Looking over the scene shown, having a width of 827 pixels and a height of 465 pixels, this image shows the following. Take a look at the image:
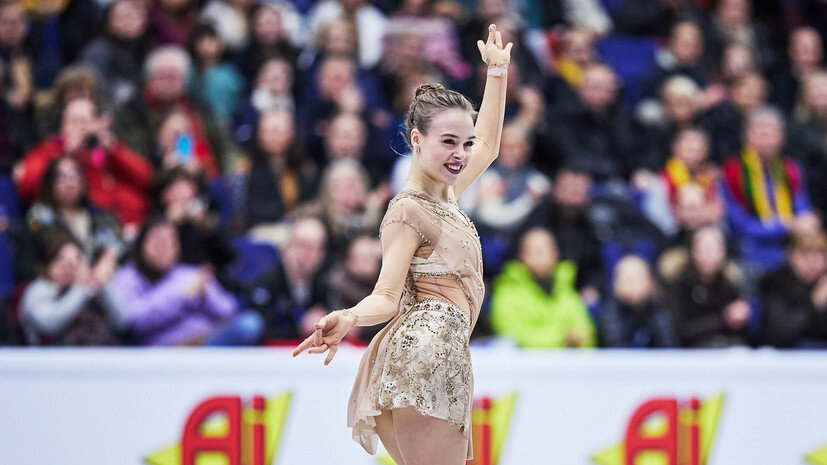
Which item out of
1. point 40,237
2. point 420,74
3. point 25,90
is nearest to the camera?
point 40,237

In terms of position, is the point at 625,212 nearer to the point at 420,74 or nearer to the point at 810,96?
the point at 420,74

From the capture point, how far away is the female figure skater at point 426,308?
2.88 metres

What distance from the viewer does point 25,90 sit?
6918 mm

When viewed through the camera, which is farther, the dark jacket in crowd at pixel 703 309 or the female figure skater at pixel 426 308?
the dark jacket in crowd at pixel 703 309

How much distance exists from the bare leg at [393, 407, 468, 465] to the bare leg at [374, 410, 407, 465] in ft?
0.24

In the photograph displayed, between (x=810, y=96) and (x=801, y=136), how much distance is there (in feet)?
1.25

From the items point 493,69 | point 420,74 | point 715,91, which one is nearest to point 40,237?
point 420,74

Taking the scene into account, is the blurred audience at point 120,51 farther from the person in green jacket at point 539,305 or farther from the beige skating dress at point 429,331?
the beige skating dress at point 429,331

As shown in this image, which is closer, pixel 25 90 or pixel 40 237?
pixel 40 237

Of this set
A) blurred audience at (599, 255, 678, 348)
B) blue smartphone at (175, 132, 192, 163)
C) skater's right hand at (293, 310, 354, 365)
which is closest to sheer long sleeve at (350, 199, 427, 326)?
skater's right hand at (293, 310, 354, 365)

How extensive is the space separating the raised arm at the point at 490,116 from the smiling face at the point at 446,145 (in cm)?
29

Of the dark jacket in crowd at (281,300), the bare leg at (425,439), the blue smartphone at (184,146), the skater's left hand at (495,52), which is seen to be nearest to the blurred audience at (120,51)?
the blue smartphone at (184,146)

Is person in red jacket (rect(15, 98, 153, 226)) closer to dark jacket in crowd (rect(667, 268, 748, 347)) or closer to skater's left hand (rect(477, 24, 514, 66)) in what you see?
dark jacket in crowd (rect(667, 268, 748, 347))

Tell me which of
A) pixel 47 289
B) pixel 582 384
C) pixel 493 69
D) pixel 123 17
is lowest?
pixel 582 384
